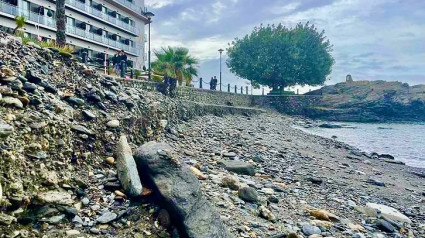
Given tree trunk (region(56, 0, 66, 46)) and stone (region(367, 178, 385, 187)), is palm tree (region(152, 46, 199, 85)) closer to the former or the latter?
tree trunk (region(56, 0, 66, 46))

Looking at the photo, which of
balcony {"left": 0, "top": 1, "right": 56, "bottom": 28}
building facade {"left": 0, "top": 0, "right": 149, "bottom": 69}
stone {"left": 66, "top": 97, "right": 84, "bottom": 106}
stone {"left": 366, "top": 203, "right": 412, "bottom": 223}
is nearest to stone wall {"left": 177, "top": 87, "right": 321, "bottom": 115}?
building facade {"left": 0, "top": 0, "right": 149, "bottom": 69}

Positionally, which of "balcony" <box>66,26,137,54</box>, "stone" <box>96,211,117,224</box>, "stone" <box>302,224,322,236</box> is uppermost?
"balcony" <box>66,26,137,54</box>

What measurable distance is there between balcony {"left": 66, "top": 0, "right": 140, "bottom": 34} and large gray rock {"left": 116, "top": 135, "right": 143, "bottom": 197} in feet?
124

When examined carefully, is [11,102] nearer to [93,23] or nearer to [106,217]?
[106,217]

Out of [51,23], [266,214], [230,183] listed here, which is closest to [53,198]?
[230,183]

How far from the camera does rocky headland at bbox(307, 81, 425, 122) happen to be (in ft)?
164

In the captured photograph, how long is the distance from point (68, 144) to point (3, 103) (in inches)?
52.7

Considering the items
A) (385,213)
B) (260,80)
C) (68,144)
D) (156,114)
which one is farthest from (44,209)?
(260,80)

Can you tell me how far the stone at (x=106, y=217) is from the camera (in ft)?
15.5

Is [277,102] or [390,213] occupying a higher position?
[277,102]

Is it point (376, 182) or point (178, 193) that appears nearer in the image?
point (178, 193)

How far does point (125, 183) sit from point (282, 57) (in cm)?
4751

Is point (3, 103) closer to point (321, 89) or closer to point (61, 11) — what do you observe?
point (61, 11)

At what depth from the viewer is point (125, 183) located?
5.43 meters
